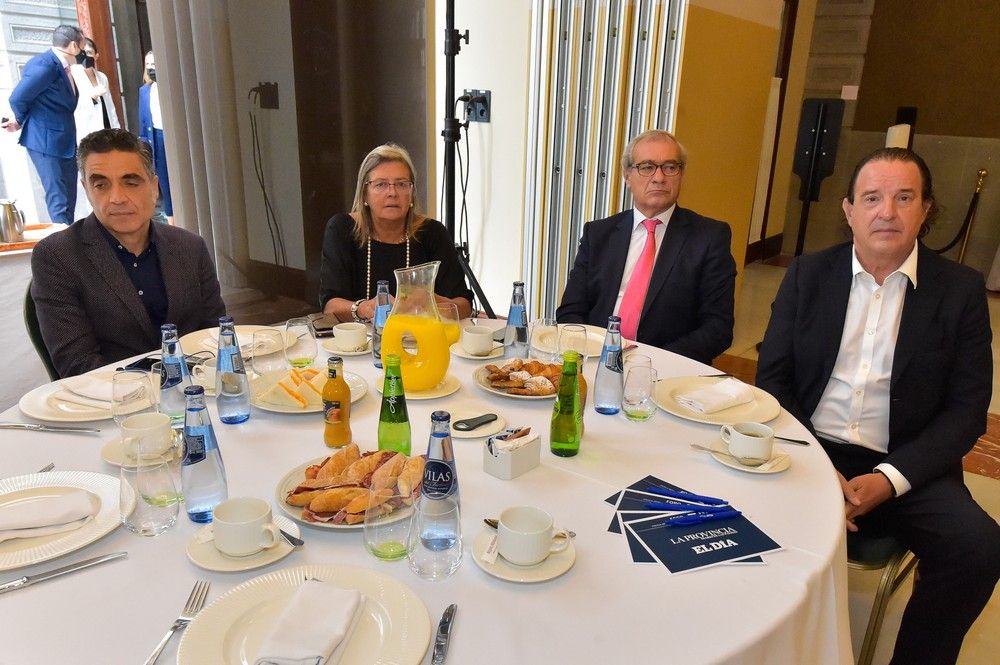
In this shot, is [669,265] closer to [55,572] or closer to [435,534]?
[435,534]

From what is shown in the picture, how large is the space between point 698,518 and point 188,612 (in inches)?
29.4

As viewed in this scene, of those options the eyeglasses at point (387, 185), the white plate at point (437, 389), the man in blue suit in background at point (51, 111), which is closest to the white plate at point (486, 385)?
the white plate at point (437, 389)

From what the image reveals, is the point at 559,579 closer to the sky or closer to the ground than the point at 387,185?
closer to the ground

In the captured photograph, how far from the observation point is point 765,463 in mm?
1248

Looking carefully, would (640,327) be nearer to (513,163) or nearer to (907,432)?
(907,432)

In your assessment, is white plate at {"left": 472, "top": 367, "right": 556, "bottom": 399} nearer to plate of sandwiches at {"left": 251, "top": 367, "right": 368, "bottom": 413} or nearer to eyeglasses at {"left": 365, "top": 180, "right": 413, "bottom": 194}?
plate of sandwiches at {"left": 251, "top": 367, "right": 368, "bottom": 413}

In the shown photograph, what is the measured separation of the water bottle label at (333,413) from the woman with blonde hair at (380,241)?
121 cm

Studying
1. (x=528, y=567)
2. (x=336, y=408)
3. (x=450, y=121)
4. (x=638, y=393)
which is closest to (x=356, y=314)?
(x=336, y=408)

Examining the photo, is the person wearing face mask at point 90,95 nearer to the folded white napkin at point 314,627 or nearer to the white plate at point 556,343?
the white plate at point 556,343

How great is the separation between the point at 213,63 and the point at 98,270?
1935mm

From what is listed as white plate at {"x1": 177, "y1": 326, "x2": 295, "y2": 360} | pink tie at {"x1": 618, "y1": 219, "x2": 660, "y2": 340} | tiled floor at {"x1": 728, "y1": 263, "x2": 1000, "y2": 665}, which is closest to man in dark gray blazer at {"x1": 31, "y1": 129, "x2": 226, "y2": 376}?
white plate at {"x1": 177, "y1": 326, "x2": 295, "y2": 360}

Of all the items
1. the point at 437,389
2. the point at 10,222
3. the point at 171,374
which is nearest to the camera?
the point at 171,374

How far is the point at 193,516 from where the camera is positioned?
104 cm

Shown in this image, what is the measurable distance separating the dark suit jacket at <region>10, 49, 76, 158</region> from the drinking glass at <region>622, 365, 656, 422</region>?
126 inches
